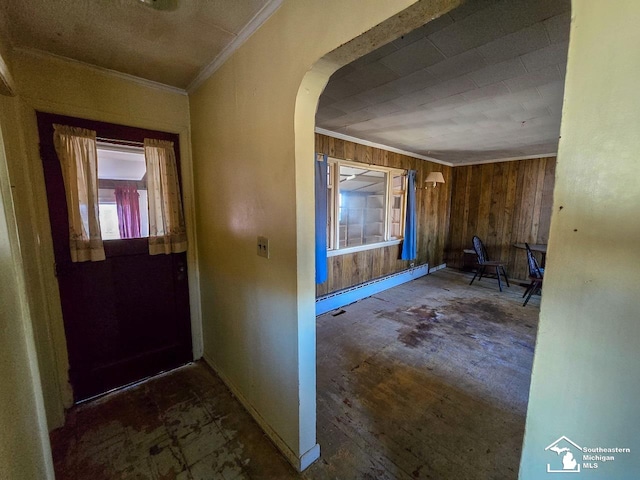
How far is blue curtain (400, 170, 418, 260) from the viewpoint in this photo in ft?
15.2

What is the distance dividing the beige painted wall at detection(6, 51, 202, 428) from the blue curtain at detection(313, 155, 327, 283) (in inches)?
68.5

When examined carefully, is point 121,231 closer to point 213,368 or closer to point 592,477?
point 213,368

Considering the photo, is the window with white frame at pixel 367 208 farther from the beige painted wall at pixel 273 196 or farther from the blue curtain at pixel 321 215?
the beige painted wall at pixel 273 196

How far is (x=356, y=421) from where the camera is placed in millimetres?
1786

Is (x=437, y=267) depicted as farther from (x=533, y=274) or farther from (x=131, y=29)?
(x=131, y=29)

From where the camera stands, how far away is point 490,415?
1.85 metres

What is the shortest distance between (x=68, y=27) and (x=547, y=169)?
6.39 meters

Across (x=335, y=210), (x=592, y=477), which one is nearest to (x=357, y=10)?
(x=592, y=477)

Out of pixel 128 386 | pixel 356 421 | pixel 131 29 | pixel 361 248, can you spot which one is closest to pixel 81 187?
pixel 131 29

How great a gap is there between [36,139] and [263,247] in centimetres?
163

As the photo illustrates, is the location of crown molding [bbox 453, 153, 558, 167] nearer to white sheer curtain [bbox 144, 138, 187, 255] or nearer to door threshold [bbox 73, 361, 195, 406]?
white sheer curtain [bbox 144, 138, 187, 255]

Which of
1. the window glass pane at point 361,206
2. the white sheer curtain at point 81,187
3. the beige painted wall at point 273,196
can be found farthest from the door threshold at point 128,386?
the window glass pane at point 361,206

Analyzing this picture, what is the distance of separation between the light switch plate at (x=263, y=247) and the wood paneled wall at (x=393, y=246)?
82.6 inches

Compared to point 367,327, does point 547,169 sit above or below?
above
